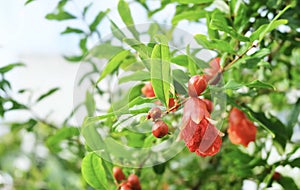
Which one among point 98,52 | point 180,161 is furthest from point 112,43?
point 180,161

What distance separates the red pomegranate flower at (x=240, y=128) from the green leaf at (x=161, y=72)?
14.5 inches

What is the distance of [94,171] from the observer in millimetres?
697

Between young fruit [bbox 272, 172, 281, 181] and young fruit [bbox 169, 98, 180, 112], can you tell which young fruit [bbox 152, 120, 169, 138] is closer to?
young fruit [bbox 169, 98, 180, 112]

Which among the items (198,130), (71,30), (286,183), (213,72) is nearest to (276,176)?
(286,183)

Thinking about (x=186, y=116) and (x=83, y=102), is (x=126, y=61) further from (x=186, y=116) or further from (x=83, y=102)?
(x=186, y=116)

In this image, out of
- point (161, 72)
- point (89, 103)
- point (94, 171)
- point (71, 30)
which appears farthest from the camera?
point (71, 30)

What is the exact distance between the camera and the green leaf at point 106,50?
911 mm

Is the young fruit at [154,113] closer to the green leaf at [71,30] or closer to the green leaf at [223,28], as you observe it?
the green leaf at [223,28]

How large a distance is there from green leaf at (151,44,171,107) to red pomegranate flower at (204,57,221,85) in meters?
0.13

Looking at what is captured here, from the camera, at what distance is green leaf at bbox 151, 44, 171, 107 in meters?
0.58

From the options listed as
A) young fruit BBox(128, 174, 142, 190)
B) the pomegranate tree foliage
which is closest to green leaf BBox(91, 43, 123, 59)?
the pomegranate tree foliage

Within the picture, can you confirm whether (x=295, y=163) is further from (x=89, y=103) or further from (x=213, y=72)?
(x=89, y=103)

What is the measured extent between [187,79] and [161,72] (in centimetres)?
8

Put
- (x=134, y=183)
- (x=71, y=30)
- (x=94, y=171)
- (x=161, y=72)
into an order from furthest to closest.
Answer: (x=71, y=30) < (x=134, y=183) < (x=94, y=171) < (x=161, y=72)
